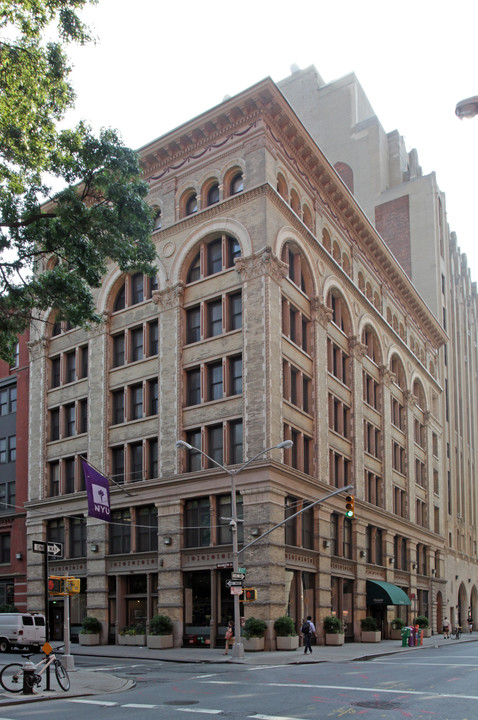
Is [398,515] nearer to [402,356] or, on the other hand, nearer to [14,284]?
[402,356]

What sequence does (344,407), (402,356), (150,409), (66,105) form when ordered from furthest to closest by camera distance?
(402,356) → (344,407) → (150,409) → (66,105)

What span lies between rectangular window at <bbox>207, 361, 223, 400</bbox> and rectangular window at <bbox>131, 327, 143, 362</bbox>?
5.55m

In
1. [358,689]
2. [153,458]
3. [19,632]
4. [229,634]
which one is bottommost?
[19,632]

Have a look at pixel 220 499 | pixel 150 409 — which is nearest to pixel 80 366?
pixel 150 409

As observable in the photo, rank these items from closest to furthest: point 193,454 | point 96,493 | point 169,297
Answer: point 96,493 → point 193,454 → point 169,297

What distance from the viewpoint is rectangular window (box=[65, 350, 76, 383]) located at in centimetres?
4737

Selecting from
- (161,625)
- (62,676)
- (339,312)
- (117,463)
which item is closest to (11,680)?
(62,676)

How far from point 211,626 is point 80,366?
59.4 feet

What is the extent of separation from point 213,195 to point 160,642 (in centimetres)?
2353

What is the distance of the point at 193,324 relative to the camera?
4147cm

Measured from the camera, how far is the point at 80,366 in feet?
153

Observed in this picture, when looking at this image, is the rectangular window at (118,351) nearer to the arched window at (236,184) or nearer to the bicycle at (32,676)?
the arched window at (236,184)

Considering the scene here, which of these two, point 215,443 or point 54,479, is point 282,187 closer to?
point 215,443

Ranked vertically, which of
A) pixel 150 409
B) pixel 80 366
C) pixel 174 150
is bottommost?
pixel 150 409
